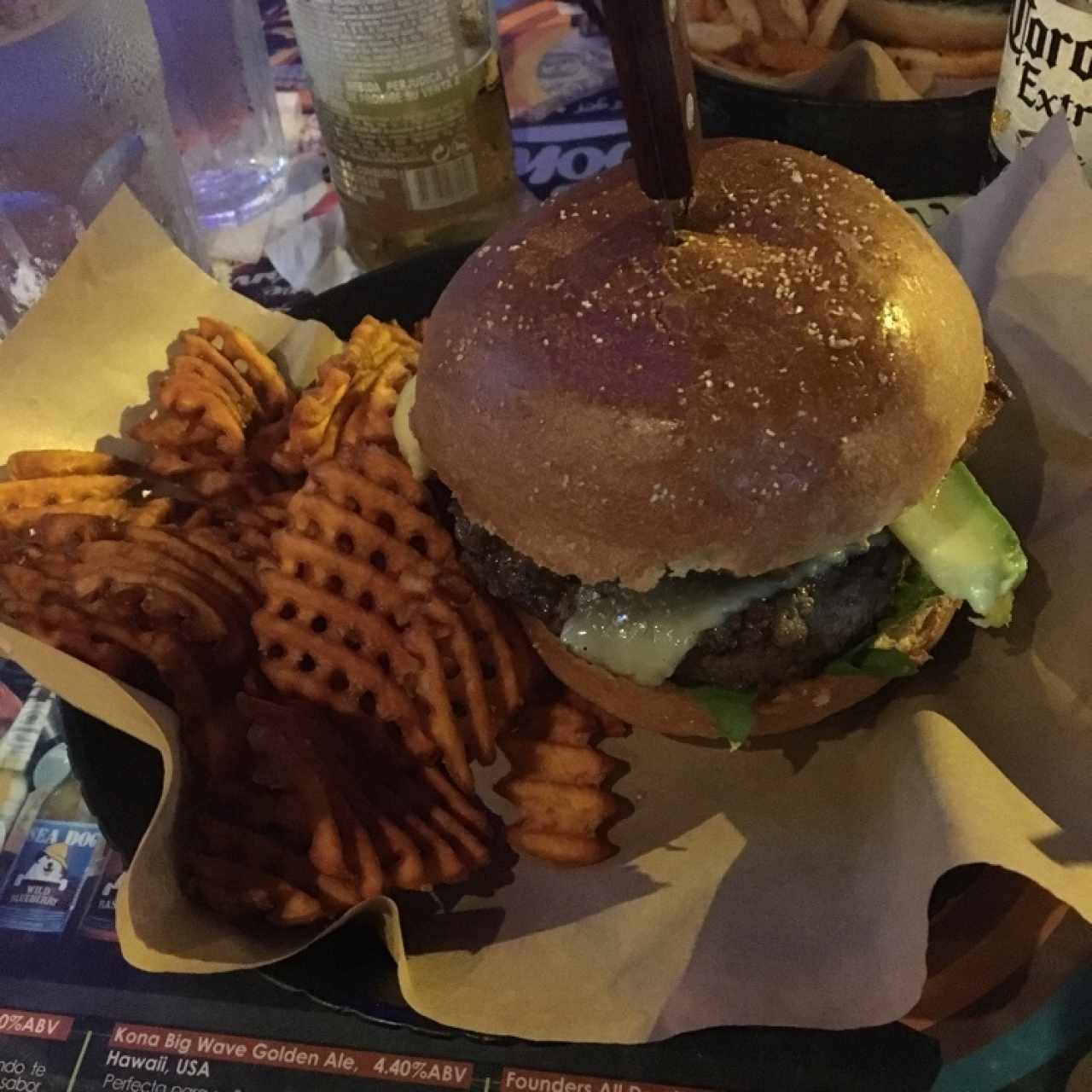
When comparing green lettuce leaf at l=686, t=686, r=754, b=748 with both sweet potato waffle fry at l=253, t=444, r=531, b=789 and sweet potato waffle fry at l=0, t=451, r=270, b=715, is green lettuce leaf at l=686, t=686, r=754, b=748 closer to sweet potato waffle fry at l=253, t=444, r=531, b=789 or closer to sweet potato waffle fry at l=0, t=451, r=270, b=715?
sweet potato waffle fry at l=253, t=444, r=531, b=789

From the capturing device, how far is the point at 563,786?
114 cm

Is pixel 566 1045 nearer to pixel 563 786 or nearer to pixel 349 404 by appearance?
pixel 563 786

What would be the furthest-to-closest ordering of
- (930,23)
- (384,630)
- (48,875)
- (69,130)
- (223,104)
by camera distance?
(223,104), (930,23), (69,130), (48,875), (384,630)

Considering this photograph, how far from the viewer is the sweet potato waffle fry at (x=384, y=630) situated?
3.73 ft

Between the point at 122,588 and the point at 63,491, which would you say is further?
the point at 63,491

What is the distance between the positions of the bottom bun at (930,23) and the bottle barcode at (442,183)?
692 mm

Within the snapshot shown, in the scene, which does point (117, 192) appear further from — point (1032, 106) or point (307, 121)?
point (1032, 106)

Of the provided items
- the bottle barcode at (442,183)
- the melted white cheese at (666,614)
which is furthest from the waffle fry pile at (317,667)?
the bottle barcode at (442,183)

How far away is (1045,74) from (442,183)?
2.74ft

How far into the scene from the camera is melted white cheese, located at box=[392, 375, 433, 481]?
1.25 meters

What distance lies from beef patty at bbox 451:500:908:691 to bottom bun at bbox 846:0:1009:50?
3.56 ft

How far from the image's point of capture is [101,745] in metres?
1.17

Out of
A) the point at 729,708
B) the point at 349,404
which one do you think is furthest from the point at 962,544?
the point at 349,404

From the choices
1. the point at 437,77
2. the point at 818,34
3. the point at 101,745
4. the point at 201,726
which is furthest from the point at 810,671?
the point at 818,34
